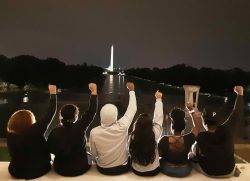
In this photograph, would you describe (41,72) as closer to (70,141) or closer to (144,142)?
(70,141)

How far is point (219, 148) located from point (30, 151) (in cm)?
170

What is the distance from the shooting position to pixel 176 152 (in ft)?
8.71

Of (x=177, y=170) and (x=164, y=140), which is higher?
(x=164, y=140)

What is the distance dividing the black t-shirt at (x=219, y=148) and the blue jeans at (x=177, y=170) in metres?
0.17

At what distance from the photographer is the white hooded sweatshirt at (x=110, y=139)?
2.66 m

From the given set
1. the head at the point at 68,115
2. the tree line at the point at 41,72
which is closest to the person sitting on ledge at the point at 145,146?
the head at the point at 68,115

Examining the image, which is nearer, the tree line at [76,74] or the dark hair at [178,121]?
the dark hair at [178,121]

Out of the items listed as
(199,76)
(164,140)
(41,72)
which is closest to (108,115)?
(164,140)

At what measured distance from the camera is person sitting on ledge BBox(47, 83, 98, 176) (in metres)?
2.60

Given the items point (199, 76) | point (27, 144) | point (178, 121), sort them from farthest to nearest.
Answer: point (199, 76)
point (178, 121)
point (27, 144)

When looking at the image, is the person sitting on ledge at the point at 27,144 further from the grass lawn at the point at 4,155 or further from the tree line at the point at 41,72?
the tree line at the point at 41,72

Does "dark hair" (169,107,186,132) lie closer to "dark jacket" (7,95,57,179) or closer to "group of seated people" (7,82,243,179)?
"group of seated people" (7,82,243,179)

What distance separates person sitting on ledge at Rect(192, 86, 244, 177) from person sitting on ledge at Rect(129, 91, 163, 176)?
418 millimetres

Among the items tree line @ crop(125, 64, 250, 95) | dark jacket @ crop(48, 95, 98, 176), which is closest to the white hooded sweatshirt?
dark jacket @ crop(48, 95, 98, 176)
